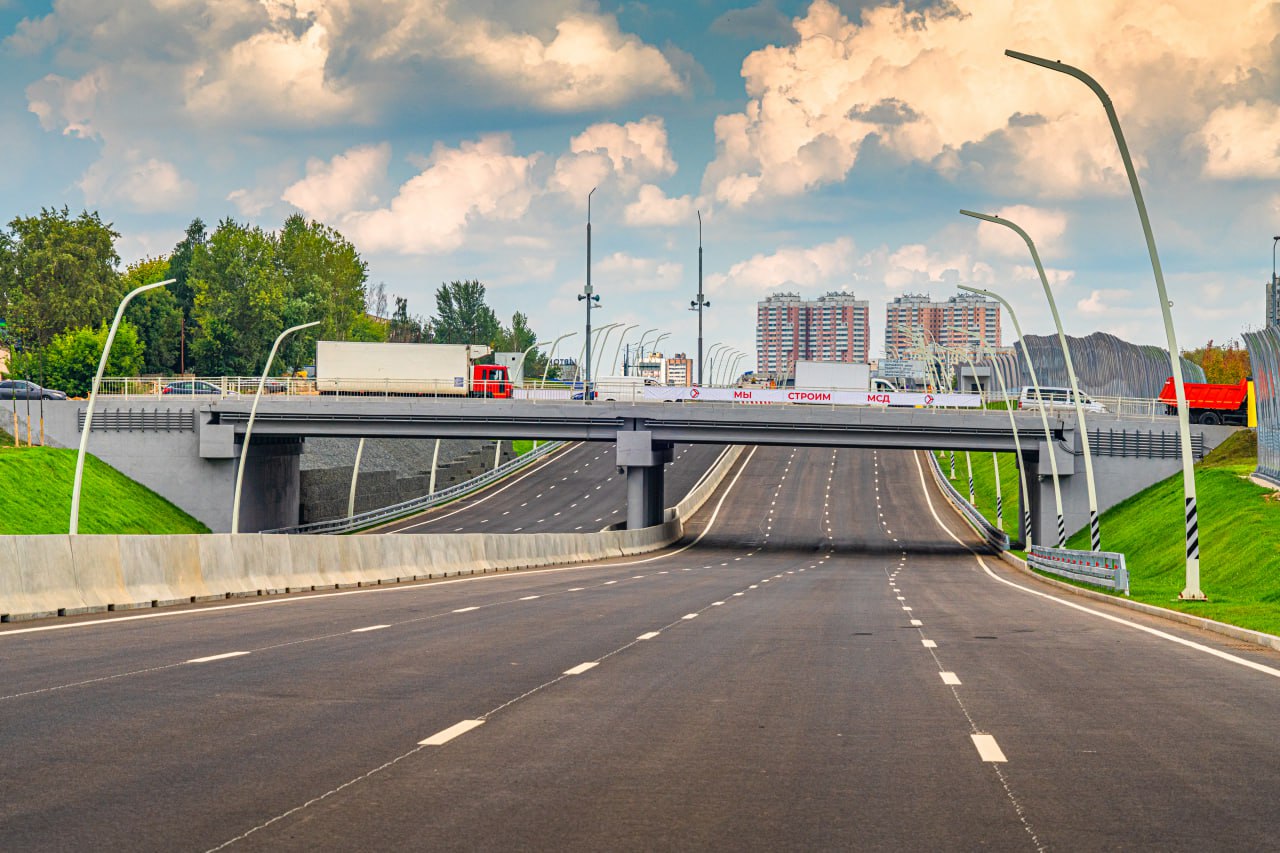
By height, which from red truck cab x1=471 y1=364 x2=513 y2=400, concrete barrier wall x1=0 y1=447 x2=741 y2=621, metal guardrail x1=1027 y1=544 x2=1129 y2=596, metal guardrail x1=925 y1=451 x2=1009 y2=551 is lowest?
metal guardrail x1=925 y1=451 x2=1009 y2=551

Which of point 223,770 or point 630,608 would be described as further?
point 630,608

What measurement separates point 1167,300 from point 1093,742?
20.8 m

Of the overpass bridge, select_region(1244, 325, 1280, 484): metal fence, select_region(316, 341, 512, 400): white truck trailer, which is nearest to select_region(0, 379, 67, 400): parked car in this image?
the overpass bridge

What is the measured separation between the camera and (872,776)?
8984mm

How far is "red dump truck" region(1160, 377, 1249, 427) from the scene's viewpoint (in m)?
82.2

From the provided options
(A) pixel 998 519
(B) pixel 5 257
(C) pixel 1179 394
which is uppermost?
(B) pixel 5 257

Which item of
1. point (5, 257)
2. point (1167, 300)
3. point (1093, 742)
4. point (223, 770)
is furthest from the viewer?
point (5, 257)

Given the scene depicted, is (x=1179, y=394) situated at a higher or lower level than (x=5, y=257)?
lower

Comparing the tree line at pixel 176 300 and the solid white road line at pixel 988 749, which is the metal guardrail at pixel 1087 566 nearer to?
the solid white road line at pixel 988 749

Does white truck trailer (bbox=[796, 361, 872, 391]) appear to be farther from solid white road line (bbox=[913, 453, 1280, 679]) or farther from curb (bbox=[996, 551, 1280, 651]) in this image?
curb (bbox=[996, 551, 1280, 651])

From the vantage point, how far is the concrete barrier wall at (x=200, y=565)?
800 inches

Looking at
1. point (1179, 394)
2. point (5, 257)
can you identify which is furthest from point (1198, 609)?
point (5, 257)

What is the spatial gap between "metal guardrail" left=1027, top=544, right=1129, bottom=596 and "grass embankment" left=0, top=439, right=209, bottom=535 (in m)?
37.0

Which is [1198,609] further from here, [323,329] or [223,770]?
[323,329]
